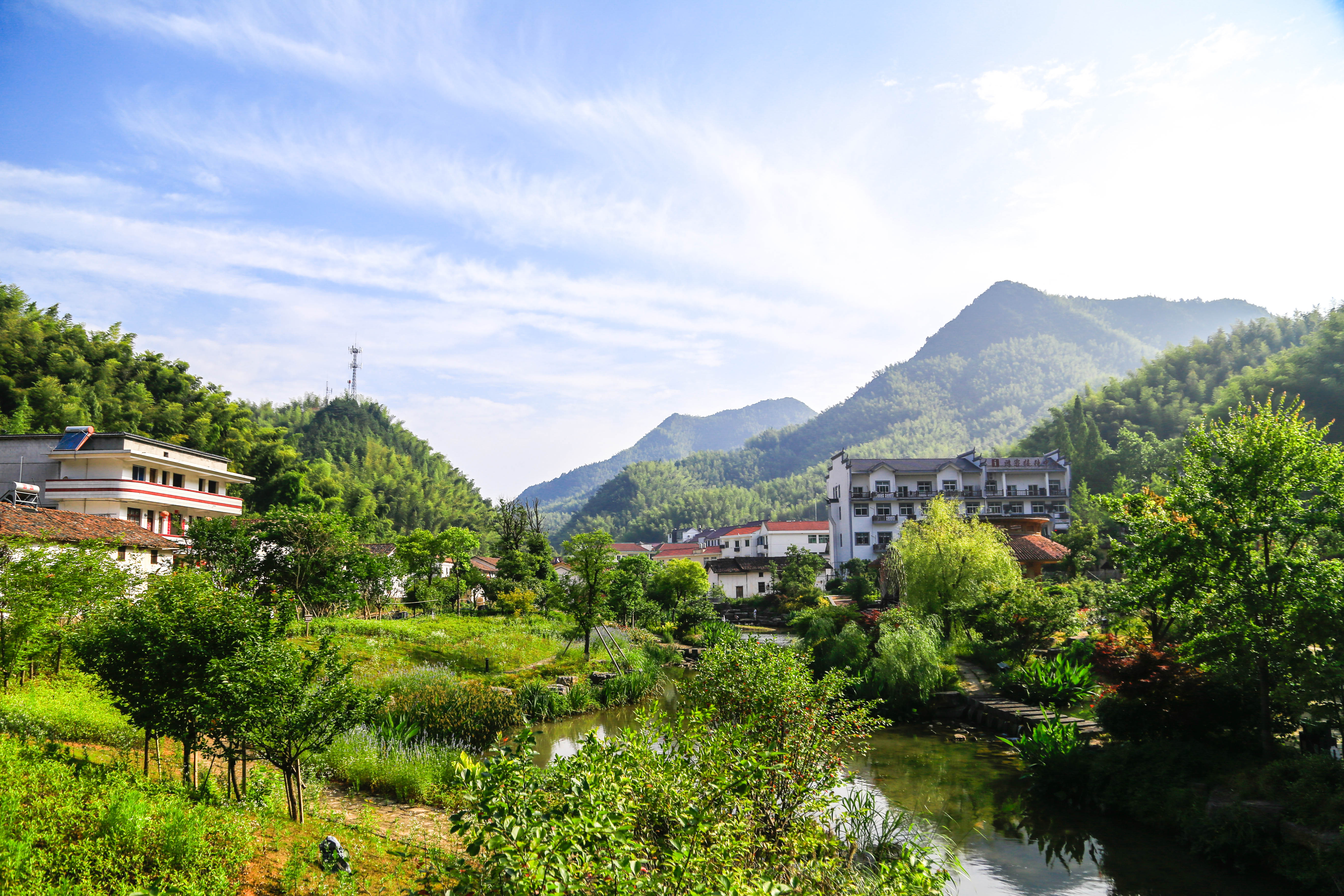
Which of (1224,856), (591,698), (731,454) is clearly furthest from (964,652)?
(731,454)

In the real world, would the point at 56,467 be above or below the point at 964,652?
above

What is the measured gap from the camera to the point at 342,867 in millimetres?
6027

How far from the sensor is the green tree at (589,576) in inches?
915

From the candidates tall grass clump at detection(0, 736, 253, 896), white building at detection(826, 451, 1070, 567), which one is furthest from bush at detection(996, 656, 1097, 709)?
white building at detection(826, 451, 1070, 567)

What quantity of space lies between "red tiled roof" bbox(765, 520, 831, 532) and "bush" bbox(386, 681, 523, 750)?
49560 millimetres

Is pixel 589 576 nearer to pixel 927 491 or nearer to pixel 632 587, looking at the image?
pixel 632 587

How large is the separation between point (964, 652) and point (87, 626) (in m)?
22.1

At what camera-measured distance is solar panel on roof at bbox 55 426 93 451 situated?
97.7ft

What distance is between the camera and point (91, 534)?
18375 millimetres

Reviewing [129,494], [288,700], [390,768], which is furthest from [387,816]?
[129,494]

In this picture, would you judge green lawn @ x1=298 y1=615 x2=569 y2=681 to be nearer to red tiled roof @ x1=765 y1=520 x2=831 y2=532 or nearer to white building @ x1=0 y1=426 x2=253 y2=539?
white building @ x1=0 y1=426 x2=253 y2=539

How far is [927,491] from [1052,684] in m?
36.2

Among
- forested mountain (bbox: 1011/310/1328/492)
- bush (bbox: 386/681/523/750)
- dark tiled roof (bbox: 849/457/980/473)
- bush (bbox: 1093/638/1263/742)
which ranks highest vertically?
forested mountain (bbox: 1011/310/1328/492)

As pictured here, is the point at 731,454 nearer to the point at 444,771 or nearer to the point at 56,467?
the point at 56,467
